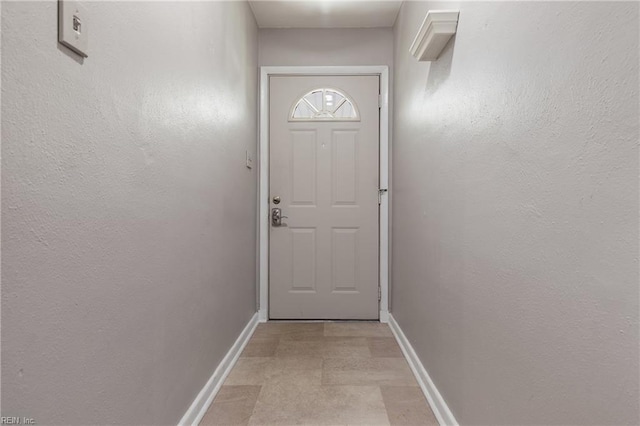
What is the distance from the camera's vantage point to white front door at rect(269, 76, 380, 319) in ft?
10.1

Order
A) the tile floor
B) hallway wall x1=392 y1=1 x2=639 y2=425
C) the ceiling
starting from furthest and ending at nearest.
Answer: the ceiling < the tile floor < hallway wall x1=392 y1=1 x2=639 y2=425

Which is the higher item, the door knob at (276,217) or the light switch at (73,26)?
the light switch at (73,26)

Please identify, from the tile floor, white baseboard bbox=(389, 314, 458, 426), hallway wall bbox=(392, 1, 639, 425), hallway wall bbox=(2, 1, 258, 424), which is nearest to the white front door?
the tile floor

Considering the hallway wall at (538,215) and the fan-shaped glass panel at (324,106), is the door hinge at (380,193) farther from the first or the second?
the hallway wall at (538,215)

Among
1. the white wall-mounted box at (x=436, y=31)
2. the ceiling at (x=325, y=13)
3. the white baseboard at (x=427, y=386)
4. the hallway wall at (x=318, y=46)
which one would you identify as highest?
the ceiling at (x=325, y=13)

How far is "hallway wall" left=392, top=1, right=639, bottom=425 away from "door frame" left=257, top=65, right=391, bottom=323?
4.16ft

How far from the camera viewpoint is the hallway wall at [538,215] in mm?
683

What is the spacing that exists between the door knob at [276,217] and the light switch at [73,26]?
2248 mm

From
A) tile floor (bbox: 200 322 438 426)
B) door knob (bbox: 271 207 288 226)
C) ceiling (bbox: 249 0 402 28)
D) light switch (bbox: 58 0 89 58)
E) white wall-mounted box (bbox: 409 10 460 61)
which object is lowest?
tile floor (bbox: 200 322 438 426)

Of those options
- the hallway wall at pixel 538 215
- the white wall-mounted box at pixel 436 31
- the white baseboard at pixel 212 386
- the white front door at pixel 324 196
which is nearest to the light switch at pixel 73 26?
the hallway wall at pixel 538 215

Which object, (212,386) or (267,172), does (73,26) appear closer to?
(212,386)

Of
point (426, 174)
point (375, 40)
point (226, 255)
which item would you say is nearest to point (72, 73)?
point (226, 255)

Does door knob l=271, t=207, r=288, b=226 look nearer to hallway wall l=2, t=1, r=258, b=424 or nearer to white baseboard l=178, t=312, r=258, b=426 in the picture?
white baseboard l=178, t=312, r=258, b=426

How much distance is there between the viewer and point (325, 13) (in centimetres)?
286
